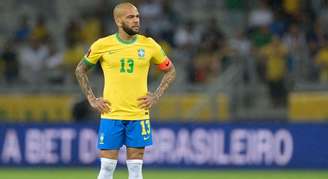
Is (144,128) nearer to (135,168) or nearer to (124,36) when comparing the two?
(135,168)

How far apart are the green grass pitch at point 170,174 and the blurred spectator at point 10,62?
240 cm

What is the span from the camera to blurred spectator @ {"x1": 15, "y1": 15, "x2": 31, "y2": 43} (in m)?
22.3

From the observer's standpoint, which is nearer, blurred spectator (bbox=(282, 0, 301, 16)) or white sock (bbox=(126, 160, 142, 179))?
white sock (bbox=(126, 160, 142, 179))

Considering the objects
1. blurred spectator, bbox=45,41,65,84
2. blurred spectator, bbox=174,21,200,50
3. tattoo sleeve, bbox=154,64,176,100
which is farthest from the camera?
blurred spectator, bbox=174,21,200,50

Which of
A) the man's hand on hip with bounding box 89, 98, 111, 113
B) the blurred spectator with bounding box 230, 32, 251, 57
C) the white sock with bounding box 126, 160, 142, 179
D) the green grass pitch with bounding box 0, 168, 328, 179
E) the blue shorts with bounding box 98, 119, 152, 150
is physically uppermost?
the blurred spectator with bounding box 230, 32, 251, 57

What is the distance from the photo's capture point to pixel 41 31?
72.8ft

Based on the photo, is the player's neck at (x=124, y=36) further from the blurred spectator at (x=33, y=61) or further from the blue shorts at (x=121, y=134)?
the blurred spectator at (x=33, y=61)

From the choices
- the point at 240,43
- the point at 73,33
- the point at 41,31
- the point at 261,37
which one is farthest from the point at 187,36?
the point at 41,31

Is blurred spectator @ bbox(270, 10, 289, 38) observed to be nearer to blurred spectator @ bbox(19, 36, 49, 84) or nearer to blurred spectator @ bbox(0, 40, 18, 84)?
blurred spectator @ bbox(19, 36, 49, 84)

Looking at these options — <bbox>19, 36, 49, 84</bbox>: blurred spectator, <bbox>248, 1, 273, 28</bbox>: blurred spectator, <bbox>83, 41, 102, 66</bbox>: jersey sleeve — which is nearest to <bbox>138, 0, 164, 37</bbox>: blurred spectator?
<bbox>248, 1, 273, 28</bbox>: blurred spectator

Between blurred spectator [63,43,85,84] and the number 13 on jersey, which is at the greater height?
blurred spectator [63,43,85,84]

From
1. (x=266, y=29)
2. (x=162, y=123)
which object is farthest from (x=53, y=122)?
(x=266, y=29)

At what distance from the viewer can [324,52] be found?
2041cm

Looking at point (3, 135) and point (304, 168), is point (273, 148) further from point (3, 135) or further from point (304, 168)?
point (3, 135)
